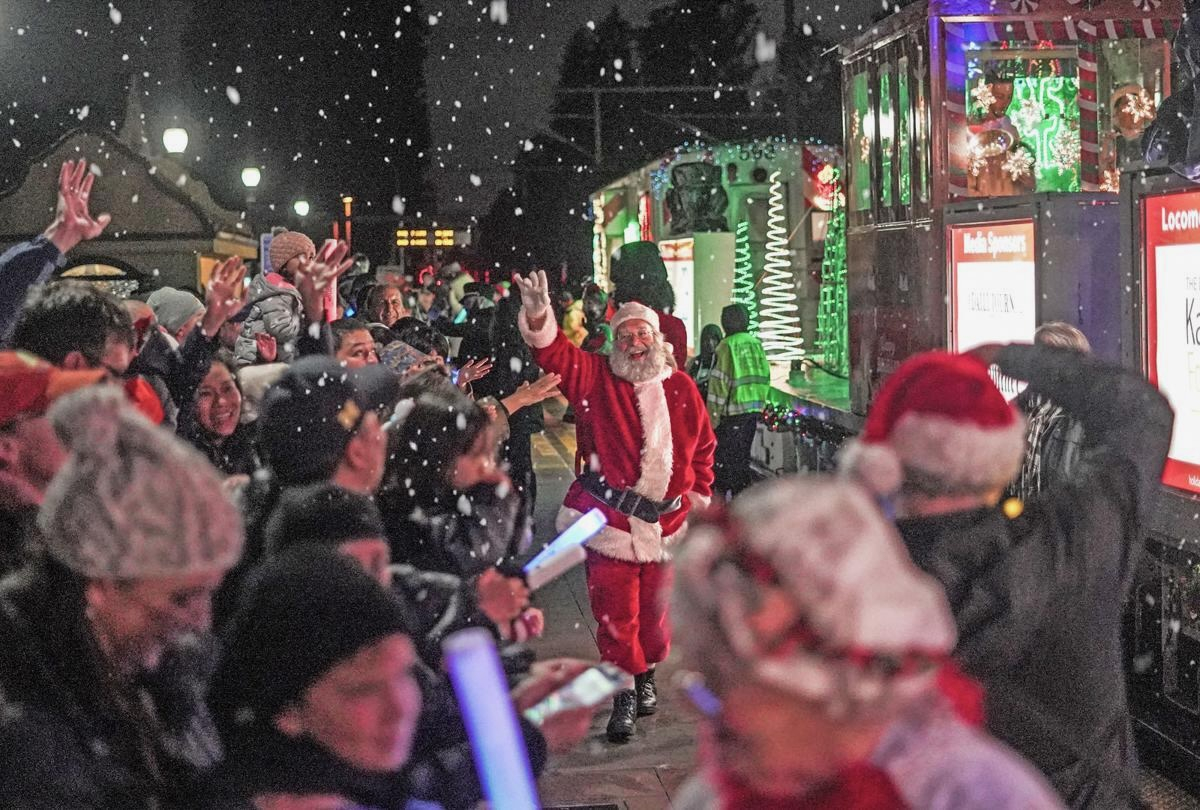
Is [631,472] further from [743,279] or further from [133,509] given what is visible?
[743,279]

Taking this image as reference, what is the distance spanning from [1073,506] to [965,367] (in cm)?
50

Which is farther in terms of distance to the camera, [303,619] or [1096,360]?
[1096,360]

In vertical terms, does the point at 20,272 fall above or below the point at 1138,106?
below

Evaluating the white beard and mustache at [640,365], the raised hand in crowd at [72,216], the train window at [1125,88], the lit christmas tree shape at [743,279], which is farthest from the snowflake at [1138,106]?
the lit christmas tree shape at [743,279]

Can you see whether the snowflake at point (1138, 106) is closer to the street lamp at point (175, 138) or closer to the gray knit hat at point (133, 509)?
the gray knit hat at point (133, 509)

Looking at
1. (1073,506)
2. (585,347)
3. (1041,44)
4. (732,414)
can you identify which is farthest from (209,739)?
(585,347)

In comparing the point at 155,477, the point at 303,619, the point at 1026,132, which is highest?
the point at 1026,132

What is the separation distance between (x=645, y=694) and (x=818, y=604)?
6356 millimetres

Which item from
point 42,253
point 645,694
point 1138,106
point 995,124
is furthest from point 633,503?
point 1138,106

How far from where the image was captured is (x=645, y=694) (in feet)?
25.8

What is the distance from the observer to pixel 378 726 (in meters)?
2.40

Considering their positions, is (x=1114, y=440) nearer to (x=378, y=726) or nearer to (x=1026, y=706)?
(x=1026, y=706)

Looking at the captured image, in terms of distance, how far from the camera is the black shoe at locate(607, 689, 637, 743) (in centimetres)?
741

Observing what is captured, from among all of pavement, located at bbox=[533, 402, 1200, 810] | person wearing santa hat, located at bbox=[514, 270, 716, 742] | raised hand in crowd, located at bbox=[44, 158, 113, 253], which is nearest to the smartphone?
pavement, located at bbox=[533, 402, 1200, 810]
